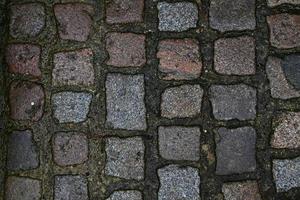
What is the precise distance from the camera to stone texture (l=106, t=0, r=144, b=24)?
9.54 ft

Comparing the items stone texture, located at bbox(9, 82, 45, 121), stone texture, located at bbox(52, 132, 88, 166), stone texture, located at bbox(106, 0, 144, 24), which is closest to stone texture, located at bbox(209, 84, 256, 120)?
stone texture, located at bbox(106, 0, 144, 24)

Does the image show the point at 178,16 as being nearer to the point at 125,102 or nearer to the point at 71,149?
the point at 125,102

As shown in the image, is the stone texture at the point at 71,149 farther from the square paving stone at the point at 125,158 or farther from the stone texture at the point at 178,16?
the stone texture at the point at 178,16

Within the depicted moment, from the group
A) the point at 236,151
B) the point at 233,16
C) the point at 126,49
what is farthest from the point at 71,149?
the point at 233,16

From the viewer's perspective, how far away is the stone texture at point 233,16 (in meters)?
2.86

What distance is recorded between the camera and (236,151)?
2795 millimetres

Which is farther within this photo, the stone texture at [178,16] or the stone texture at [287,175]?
the stone texture at [178,16]

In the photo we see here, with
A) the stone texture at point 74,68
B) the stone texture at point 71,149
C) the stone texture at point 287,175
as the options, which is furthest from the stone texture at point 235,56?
the stone texture at point 71,149

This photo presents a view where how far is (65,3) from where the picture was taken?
116 inches

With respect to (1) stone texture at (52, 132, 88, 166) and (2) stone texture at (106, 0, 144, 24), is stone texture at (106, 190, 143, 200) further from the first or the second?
(2) stone texture at (106, 0, 144, 24)

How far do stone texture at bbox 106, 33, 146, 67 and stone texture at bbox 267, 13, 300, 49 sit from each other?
649mm

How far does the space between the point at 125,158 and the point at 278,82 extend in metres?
0.84

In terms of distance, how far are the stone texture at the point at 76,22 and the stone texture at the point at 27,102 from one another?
31 cm

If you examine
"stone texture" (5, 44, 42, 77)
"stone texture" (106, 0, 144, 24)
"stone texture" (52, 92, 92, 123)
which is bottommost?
"stone texture" (52, 92, 92, 123)
